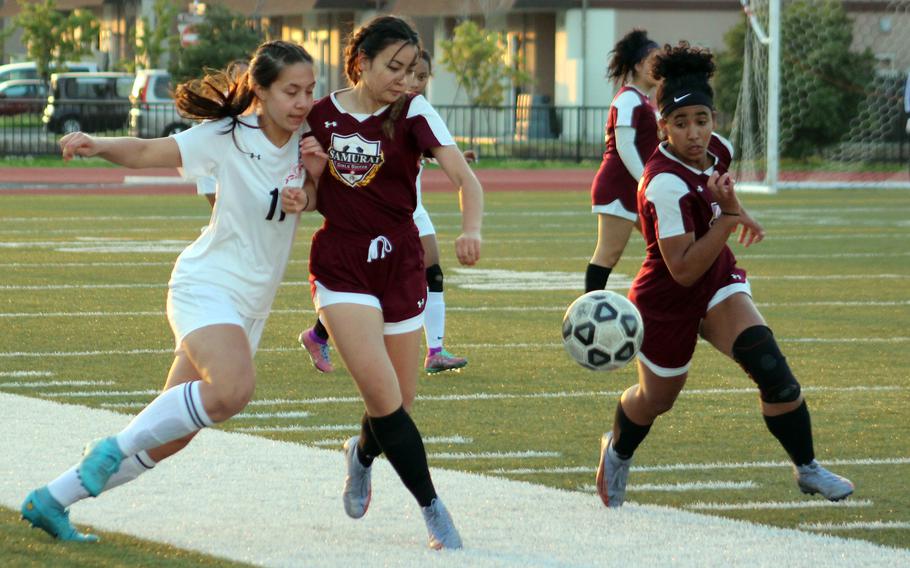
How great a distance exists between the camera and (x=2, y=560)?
5.40 m

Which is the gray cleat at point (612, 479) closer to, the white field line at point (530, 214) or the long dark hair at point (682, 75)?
the long dark hair at point (682, 75)

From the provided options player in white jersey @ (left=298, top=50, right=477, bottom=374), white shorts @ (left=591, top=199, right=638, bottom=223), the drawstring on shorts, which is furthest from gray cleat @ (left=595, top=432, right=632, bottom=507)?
white shorts @ (left=591, top=199, right=638, bottom=223)

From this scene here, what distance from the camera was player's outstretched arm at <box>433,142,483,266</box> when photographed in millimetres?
5645

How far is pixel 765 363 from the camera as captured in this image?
6160 mm

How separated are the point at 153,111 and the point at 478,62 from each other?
9507 millimetres

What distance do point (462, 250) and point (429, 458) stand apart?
1.86 meters

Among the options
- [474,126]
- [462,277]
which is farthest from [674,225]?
[474,126]

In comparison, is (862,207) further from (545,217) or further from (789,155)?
(789,155)

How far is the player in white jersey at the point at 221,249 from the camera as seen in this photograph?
5488mm

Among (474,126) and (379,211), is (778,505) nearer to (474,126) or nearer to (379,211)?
(379,211)

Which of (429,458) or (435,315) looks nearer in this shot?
(429,458)

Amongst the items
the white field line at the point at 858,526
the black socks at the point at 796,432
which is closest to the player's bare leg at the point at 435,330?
the black socks at the point at 796,432

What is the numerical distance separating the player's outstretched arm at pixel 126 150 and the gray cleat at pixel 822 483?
2.55m

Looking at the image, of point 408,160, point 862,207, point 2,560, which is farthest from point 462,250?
point 862,207
